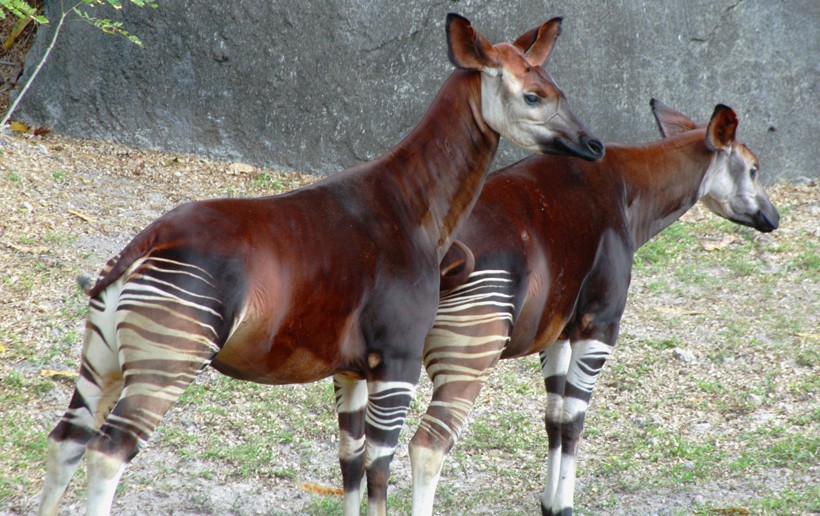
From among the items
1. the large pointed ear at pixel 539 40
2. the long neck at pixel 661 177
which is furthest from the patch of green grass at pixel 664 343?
the large pointed ear at pixel 539 40

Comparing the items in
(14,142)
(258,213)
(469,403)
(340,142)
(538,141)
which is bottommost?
(469,403)

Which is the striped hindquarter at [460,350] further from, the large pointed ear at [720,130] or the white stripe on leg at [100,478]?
the large pointed ear at [720,130]

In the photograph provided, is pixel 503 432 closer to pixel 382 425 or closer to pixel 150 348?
pixel 382 425

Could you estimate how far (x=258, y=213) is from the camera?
3336mm

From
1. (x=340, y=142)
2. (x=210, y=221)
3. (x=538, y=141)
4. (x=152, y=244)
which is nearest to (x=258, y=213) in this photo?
(x=210, y=221)

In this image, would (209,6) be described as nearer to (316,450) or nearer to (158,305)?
(316,450)

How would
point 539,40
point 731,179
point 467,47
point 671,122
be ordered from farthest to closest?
point 671,122 < point 731,179 < point 539,40 < point 467,47

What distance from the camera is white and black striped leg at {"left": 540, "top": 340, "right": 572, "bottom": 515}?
4590 mm

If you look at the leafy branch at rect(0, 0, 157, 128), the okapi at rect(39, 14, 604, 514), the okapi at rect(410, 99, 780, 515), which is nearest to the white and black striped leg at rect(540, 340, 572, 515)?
the okapi at rect(410, 99, 780, 515)

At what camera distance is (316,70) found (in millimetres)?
7941

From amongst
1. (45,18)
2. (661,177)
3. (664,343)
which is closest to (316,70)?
(45,18)

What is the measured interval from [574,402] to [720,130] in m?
1.48

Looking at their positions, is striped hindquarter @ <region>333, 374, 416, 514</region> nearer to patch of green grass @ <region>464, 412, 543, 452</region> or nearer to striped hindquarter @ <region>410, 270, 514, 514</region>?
striped hindquarter @ <region>410, 270, 514, 514</region>

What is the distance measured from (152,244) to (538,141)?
4.86ft
